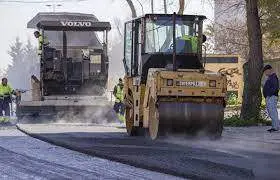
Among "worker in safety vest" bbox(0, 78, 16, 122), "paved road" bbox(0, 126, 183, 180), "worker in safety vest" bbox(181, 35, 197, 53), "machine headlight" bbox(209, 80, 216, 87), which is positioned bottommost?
"paved road" bbox(0, 126, 183, 180)

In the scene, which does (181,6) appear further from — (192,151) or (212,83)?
(192,151)

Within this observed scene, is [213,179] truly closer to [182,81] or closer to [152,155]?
[152,155]

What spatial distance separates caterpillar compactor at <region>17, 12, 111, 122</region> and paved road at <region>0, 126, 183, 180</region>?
8.37 metres

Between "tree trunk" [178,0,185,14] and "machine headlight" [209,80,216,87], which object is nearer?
"machine headlight" [209,80,216,87]

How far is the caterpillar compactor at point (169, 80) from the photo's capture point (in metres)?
13.4

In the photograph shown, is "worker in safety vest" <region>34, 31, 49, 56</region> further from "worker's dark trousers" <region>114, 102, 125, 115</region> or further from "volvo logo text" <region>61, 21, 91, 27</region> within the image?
"worker's dark trousers" <region>114, 102, 125, 115</region>

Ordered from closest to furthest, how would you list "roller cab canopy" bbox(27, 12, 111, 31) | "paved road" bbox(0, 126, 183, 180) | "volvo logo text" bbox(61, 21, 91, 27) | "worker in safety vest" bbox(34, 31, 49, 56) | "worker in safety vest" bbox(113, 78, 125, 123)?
"paved road" bbox(0, 126, 183, 180)
"worker in safety vest" bbox(113, 78, 125, 123)
"worker in safety vest" bbox(34, 31, 49, 56)
"roller cab canopy" bbox(27, 12, 111, 31)
"volvo logo text" bbox(61, 21, 91, 27)

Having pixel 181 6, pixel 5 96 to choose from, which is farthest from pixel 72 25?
pixel 181 6

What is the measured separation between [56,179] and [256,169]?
9.27ft

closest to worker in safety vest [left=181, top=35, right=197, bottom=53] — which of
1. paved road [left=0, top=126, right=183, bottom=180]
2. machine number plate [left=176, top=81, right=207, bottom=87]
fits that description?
machine number plate [left=176, top=81, right=207, bottom=87]

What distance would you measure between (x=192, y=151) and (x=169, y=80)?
2.18 meters

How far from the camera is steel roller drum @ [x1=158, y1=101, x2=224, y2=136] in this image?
13.3 m

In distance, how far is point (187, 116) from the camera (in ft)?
43.9

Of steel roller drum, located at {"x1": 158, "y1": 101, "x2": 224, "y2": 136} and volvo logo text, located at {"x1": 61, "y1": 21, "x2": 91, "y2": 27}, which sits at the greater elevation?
volvo logo text, located at {"x1": 61, "y1": 21, "x2": 91, "y2": 27}
